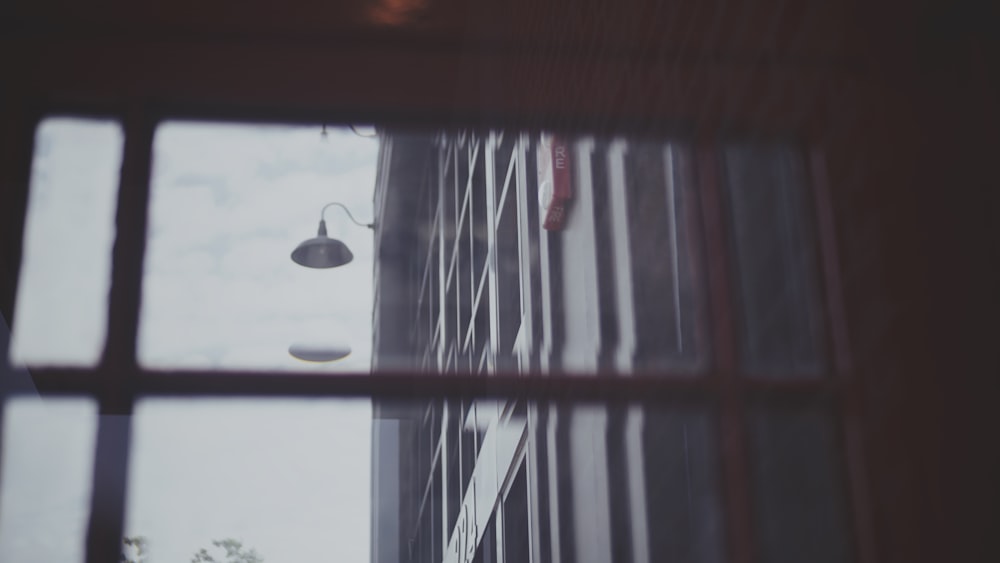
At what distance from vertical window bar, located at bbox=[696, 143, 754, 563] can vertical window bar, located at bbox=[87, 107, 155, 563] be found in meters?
0.37

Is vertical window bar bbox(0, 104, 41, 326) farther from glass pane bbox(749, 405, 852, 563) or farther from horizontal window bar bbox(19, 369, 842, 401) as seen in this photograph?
glass pane bbox(749, 405, 852, 563)

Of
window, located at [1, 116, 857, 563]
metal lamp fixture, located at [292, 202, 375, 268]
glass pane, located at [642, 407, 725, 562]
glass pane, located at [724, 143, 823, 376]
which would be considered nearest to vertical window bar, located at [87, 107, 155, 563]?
window, located at [1, 116, 857, 563]

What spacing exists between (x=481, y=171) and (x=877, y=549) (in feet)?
13.8

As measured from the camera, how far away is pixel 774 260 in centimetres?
103

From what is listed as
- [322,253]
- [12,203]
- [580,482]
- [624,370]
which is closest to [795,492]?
[624,370]

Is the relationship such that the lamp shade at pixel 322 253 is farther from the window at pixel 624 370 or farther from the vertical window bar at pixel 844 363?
the vertical window bar at pixel 844 363

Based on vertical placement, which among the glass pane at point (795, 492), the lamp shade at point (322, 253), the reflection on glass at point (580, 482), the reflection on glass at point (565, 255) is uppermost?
the lamp shade at point (322, 253)

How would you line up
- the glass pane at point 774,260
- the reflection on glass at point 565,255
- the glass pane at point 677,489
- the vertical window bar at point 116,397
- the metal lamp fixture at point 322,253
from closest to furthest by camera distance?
1. the vertical window bar at point 116,397
2. the glass pane at point 774,260
3. the glass pane at point 677,489
4. the reflection on glass at point 565,255
5. the metal lamp fixture at point 322,253

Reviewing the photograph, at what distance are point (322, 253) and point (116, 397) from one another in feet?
17.3

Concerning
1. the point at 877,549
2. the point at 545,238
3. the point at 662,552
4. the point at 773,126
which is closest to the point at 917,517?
the point at 877,549

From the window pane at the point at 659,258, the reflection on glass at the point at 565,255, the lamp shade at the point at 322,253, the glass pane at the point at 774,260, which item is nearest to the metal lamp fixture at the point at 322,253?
the lamp shade at the point at 322,253

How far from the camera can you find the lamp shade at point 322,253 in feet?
19.3

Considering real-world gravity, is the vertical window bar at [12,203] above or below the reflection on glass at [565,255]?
below

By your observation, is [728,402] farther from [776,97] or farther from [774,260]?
[774,260]
